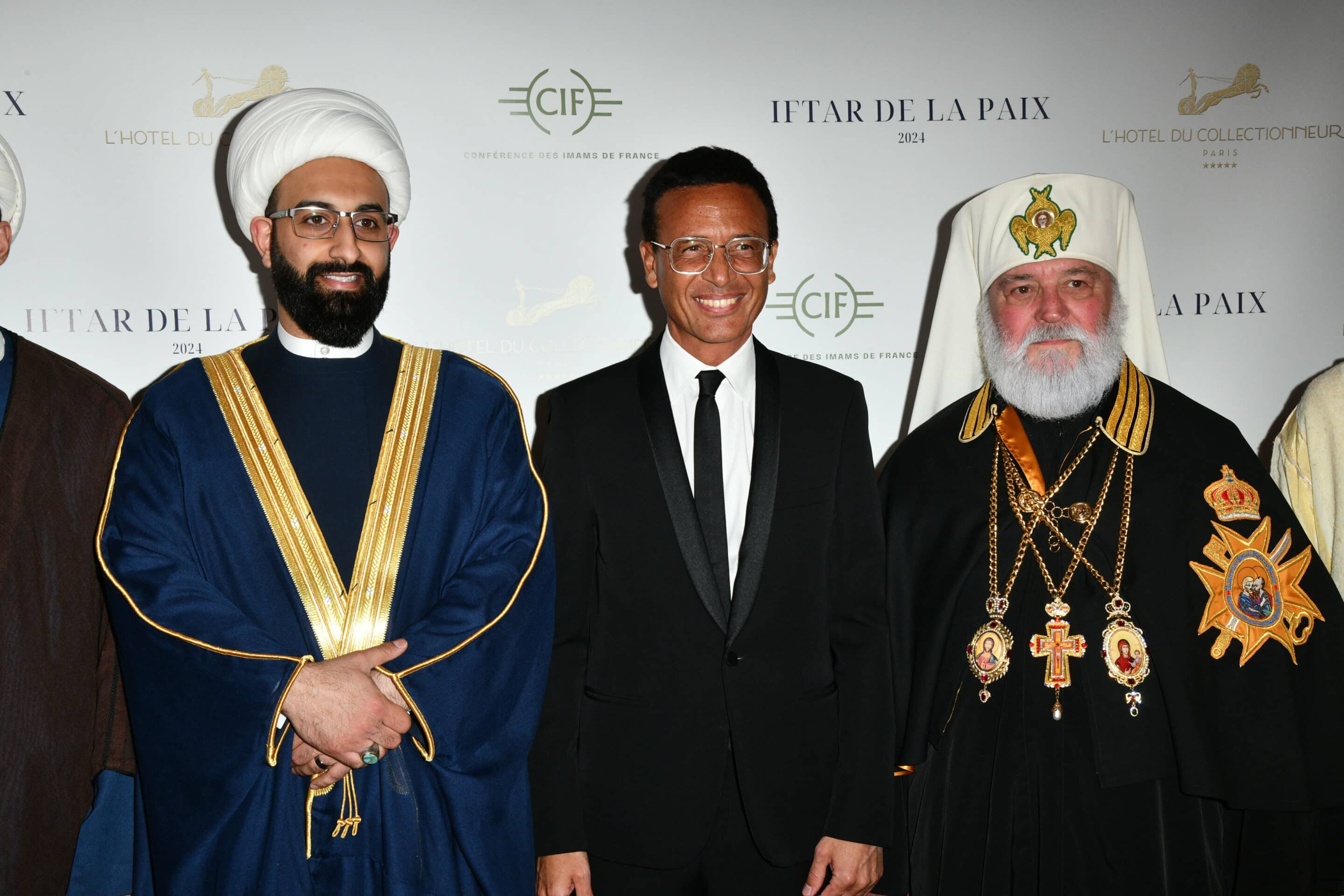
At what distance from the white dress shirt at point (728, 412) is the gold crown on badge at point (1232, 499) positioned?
1.20 m

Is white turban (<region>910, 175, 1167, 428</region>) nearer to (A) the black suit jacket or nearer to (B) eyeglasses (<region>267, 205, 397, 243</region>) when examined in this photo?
(A) the black suit jacket

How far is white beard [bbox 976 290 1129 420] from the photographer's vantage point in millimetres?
2742

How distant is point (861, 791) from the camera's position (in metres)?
2.42

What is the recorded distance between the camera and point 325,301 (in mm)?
2414

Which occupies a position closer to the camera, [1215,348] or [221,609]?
[221,609]

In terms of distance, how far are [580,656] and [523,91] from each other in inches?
91.8

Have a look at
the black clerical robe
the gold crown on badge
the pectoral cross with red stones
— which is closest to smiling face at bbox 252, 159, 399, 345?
the black clerical robe

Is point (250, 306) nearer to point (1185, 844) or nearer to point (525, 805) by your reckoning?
point (525, 805)

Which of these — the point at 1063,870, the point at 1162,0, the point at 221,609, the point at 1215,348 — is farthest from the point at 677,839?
the point at 1162,0

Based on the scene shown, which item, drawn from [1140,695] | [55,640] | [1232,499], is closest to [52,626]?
[55,640]

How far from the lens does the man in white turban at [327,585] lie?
85.8 inches

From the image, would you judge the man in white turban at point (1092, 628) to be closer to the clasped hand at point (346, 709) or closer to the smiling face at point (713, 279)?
the smiling face at point (713, 279)

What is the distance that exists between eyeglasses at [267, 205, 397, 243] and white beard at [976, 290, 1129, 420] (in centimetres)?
173

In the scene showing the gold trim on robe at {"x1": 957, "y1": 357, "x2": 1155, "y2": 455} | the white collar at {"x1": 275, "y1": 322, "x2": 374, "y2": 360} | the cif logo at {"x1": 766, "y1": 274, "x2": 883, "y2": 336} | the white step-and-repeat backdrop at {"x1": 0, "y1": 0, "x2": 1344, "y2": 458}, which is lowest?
the gold trim on robe at {"x1": 957, "y1": 357, "x2": 1155, "y2": 455}
